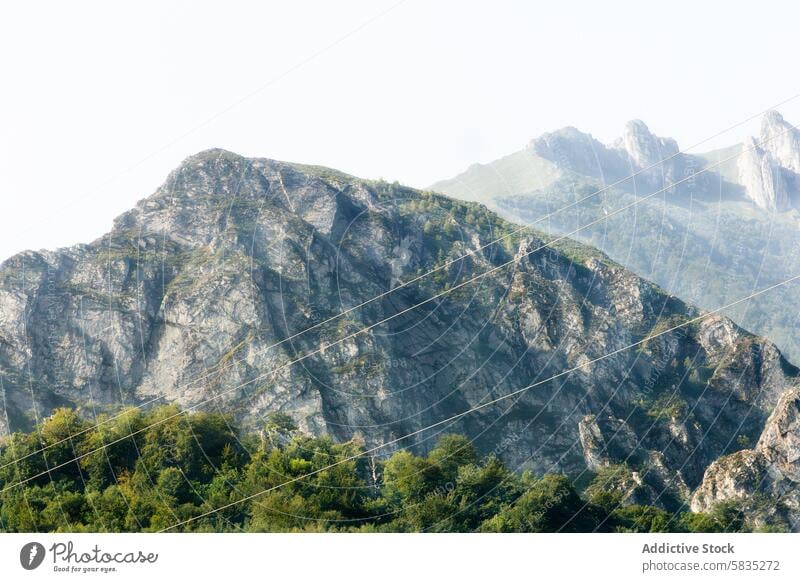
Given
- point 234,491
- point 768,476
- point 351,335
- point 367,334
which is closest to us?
point 234,491

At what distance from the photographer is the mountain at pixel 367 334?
11662 centimetres

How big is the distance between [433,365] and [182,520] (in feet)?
283

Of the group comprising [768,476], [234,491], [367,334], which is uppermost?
[234,491]

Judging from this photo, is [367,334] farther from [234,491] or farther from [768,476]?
[234,491]

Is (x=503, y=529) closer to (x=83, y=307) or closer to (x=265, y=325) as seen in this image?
(x=265, y=325)

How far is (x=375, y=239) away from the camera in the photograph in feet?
475
